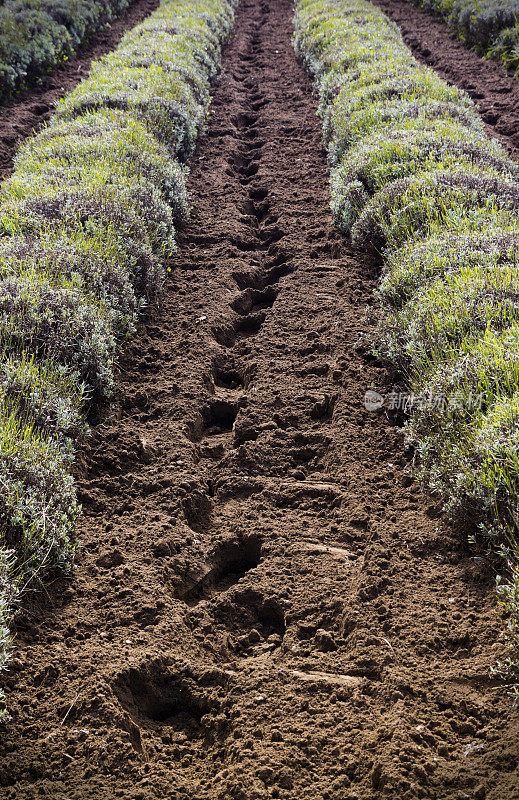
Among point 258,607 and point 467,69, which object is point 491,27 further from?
point 258,607

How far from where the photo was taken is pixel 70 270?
199 inches

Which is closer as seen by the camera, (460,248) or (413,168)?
(460,248)

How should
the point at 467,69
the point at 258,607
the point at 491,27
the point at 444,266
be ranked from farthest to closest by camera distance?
the point at 491,27 → the point at 467,69 → the point at 444,266 → the point at 258,607

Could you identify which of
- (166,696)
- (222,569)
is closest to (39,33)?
(222,569)

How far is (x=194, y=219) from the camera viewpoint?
735 centimetres

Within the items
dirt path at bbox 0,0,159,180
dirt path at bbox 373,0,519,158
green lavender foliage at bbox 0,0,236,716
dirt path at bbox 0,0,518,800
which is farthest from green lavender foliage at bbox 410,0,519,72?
dirt path at bbox 0,0,518,800

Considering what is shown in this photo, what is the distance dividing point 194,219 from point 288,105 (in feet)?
15.1

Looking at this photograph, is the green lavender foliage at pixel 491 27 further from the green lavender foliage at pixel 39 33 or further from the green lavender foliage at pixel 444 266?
the green lavender foliage at pixel 39 33

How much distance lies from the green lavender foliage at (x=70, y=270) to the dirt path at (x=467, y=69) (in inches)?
163

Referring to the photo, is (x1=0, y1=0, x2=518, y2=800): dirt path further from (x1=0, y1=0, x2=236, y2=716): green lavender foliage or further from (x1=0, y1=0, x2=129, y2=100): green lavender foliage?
(x1=0, y1=0, x2=129, y2=100): green lavender foliage

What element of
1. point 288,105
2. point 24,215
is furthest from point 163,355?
point 288,105

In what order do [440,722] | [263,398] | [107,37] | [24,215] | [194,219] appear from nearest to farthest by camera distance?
1. [440,722]
2. [263,398]
3. [24,215]
4. [194,219]
5. [107,37]

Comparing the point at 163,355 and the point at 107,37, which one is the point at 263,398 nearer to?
the point at 163,355

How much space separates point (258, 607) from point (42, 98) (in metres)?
10.4
